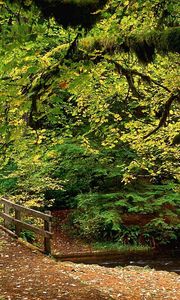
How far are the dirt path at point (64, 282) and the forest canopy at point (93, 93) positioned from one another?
2.57m

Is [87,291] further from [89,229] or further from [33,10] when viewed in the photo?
[89,229]

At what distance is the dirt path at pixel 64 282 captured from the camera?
26.0ft

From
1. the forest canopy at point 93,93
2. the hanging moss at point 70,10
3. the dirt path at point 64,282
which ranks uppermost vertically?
the hanging moss at point 70,10

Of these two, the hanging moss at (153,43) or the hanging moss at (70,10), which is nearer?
the hanging moss at (70,10)

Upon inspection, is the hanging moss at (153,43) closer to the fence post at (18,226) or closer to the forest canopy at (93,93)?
the forest canopy at (93,93)

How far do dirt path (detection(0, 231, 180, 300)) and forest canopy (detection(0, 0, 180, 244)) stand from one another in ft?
8.42

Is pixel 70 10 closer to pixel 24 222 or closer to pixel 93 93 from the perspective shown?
pixel 93 93

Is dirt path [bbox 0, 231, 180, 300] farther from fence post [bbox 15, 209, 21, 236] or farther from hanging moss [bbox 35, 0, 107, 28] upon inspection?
hanging moss [bbox 35, 0, 107, 28]

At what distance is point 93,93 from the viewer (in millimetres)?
11211

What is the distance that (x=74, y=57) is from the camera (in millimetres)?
5949

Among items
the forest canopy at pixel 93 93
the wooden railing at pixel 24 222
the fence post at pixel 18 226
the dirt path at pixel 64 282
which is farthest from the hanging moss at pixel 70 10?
the fence post at pixel 18 226

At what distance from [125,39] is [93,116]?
5.16 m

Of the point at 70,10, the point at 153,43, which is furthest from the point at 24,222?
the point at 70,10

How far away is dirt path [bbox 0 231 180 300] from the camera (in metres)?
7.91
